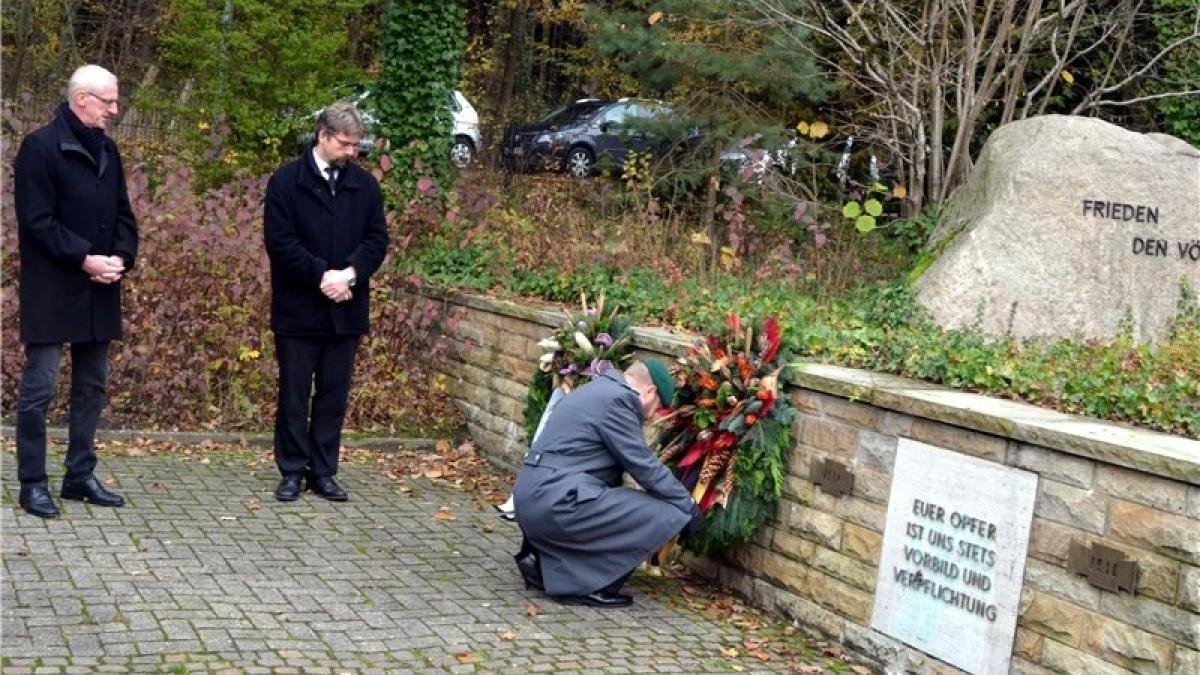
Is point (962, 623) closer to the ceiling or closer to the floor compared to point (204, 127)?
closer to the floor

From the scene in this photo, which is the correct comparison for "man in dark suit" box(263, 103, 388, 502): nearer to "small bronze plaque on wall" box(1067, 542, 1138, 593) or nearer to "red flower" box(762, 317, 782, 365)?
"red flower" box(762, 317, 782, 365)

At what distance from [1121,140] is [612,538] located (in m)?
4.04

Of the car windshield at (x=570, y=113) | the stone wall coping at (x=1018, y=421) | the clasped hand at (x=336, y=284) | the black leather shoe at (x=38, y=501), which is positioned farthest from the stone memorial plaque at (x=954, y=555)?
the car windshield at (x=570, y=113)

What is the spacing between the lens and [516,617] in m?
6.16

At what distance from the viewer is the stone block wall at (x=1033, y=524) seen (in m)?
4.84

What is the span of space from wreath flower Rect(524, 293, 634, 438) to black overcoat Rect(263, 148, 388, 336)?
3.55 ft

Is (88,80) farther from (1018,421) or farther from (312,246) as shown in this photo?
(1018,421)

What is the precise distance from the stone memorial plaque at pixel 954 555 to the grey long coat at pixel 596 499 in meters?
0.96

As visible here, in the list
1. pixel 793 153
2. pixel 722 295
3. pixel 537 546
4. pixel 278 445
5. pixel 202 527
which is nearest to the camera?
pixel 537 546

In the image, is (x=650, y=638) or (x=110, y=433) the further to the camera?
(x=110, y=433)

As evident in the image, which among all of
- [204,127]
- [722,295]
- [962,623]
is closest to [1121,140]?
[722,295]

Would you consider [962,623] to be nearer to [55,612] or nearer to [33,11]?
[55,612]

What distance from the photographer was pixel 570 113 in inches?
911

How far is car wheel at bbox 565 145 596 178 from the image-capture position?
1687 centimetres
